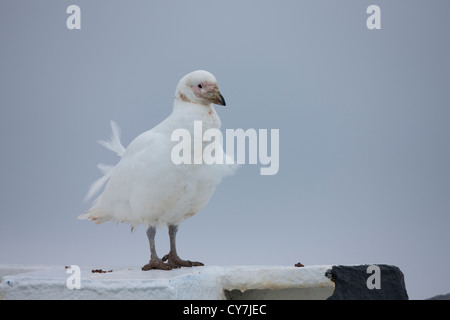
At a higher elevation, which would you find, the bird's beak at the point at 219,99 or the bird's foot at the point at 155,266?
the bird's beak at the point at 219,99

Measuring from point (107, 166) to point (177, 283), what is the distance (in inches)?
76.5

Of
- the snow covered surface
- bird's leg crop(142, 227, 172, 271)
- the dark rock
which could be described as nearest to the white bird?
bird's leg crop(142, 227, 172, 271)

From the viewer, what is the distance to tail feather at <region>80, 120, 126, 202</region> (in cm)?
580

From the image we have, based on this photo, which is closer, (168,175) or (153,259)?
(168,175)

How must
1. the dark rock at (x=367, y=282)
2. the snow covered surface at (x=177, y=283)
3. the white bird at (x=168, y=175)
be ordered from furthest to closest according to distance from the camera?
the dark rock at (x=367, y=282), the white bird at (x=168, y=175), the snow covered surface at (x=177, y=283)

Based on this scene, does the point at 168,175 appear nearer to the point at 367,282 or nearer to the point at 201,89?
the point at 201,89

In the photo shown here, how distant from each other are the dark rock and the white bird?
128 centimetres

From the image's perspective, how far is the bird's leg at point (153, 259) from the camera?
16.5 feet

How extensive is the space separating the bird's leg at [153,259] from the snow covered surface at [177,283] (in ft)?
0.32

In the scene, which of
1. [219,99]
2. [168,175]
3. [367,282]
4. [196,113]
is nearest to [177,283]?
[168,175]

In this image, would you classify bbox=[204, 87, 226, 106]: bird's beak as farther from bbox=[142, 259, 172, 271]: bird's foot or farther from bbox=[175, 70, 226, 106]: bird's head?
bbox=[142, 259, 172, 271]: bird's foot

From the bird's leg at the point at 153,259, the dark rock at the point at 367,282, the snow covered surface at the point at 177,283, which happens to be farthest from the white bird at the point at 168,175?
the dark rock at the point at 367,282

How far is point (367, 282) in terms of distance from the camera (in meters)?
5.42

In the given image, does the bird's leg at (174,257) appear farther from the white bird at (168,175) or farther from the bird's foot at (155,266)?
the bird's foot at (155,266)
